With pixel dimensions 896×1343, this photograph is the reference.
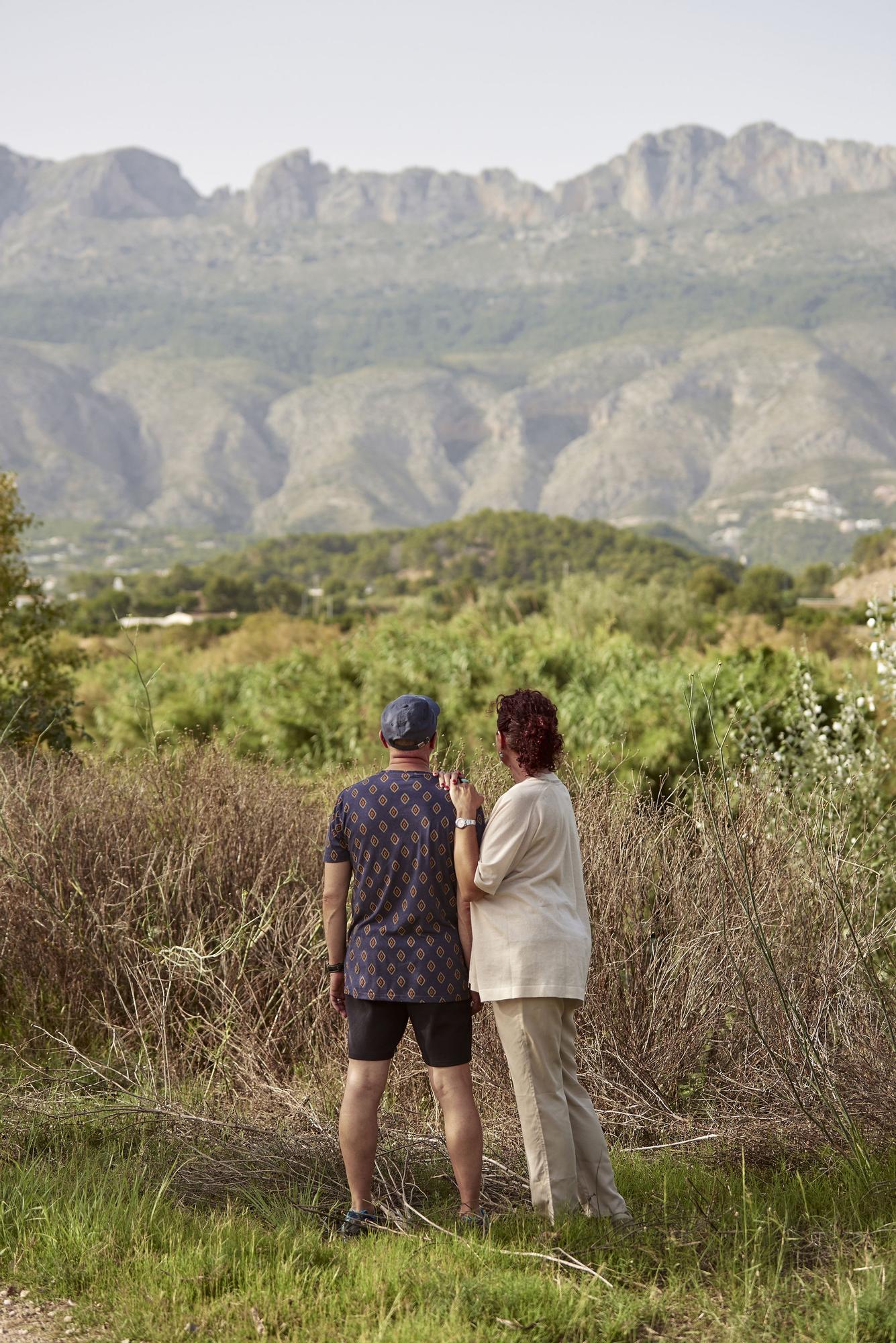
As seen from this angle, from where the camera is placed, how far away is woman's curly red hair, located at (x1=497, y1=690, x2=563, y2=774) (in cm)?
412

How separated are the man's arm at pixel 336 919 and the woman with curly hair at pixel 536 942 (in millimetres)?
438

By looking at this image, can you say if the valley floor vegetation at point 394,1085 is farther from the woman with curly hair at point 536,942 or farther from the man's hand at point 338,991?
the man's hand at point 338,991

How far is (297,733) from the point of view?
17484 mm

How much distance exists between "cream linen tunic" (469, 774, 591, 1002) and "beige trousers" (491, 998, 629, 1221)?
8cm

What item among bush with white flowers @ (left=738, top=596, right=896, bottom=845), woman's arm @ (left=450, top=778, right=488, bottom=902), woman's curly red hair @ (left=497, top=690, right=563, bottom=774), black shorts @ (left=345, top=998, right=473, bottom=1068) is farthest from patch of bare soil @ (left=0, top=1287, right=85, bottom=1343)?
bush with white flowers @ (left=738, top=596, right=896, bottom=845)

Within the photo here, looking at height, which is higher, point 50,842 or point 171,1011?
point 50,842

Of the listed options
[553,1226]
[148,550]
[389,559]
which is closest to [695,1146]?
[553,1226]

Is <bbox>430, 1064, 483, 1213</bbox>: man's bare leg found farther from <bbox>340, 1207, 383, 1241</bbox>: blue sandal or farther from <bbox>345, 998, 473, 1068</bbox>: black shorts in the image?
<bbox>340, 1207, 383, 1241</bbox>: blue sandal

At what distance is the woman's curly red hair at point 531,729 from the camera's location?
4121 mm

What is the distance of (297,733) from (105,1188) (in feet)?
43.2

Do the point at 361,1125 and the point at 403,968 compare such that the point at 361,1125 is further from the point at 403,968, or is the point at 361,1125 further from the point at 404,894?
the point at 404,894

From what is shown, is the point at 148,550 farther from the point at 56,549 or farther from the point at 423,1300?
the point at 423,1300

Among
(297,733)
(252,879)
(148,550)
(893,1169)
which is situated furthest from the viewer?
(148,550)

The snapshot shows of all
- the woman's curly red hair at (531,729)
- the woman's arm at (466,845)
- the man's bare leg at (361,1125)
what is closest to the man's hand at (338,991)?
the man's bare leg at (361,1125)
